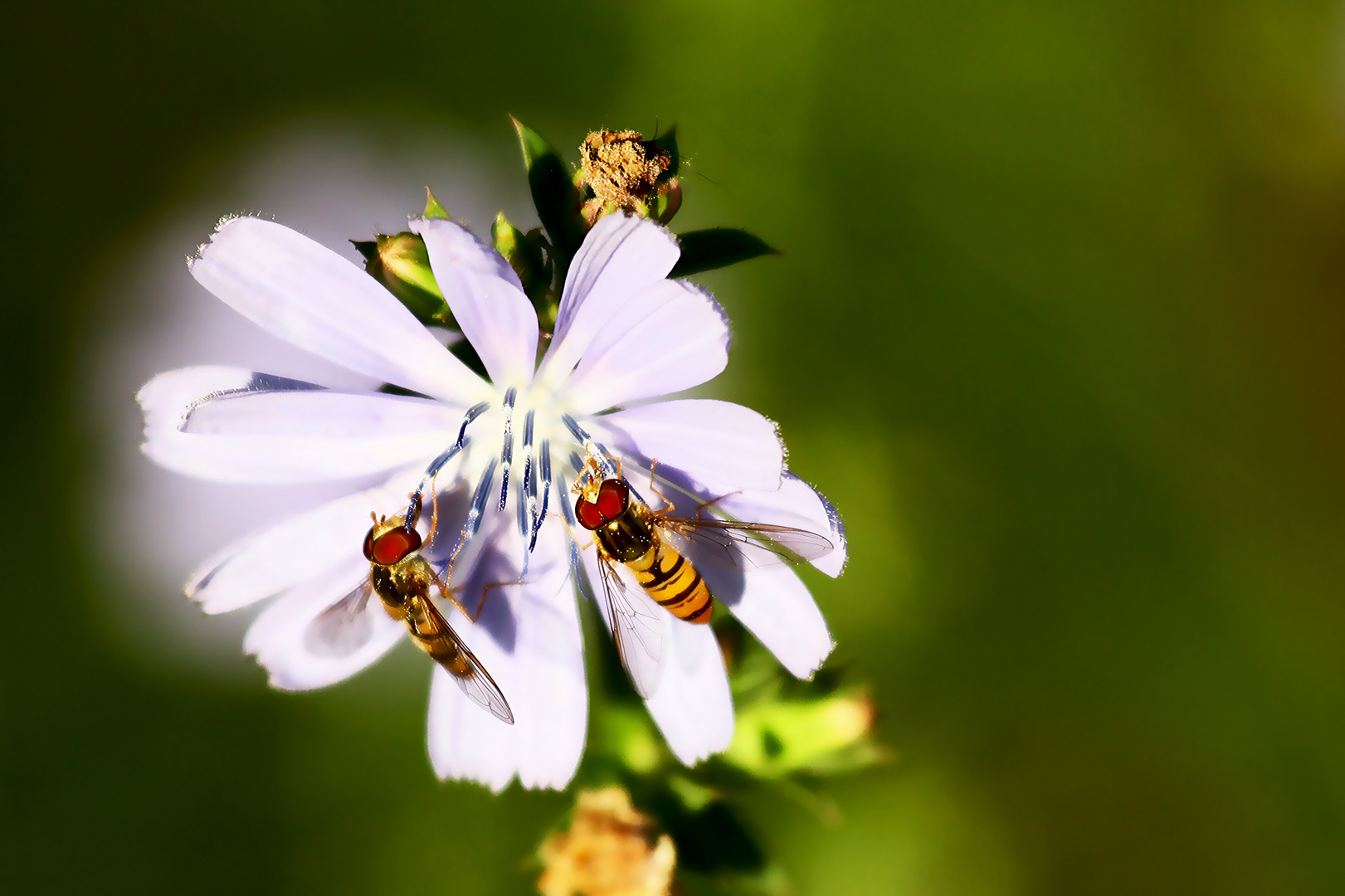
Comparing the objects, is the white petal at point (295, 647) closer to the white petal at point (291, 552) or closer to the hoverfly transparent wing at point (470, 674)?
the white petal at point (291, 552)

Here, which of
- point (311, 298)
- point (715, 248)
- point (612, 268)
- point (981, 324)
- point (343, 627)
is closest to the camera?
point (612, 268)

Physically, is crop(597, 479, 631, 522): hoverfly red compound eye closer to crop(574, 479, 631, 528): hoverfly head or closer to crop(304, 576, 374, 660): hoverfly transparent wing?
crop(574, 479, 631, 528): hoverfly head

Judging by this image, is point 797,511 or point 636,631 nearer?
point 797,511

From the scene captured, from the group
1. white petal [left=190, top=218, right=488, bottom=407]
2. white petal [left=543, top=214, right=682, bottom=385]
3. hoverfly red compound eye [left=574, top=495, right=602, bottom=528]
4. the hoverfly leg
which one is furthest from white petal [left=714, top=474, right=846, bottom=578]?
white petal [left=190, top=218, right=488, bottom=407]

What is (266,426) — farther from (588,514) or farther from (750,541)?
(750,541)

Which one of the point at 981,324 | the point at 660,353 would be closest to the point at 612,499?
the point at 660,353

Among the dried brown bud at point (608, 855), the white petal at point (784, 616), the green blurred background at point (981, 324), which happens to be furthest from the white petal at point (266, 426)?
the green blurred background at point (981, 324)

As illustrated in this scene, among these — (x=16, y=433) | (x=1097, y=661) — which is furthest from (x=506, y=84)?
(x=1097, y=661)
